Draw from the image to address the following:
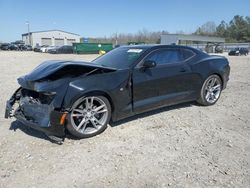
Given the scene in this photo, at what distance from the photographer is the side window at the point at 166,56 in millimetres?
5147

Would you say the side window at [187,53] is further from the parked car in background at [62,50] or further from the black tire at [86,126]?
the parked car in background at [62,50]

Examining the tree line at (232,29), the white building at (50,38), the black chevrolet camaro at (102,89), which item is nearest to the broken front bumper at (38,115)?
the black chevrolet camaro at (102,89)

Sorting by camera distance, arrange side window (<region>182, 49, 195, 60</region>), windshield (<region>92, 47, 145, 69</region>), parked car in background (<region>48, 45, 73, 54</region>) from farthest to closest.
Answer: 1. parked car in background (<region>48, 45, 73, 54</region>)
2. side window (<region>182, 49, 195, 60</region>)
3. windshield (<region>92, 47, 145, 69</region>)

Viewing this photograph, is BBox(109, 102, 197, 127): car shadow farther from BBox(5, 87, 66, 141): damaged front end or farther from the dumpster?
the dumpster

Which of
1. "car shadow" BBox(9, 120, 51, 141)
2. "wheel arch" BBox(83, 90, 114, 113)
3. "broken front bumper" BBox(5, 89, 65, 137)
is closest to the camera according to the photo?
"broken front bumper" BBox(5, 89, 65, 137)

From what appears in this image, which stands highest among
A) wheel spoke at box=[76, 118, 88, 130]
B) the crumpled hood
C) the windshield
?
the windshield

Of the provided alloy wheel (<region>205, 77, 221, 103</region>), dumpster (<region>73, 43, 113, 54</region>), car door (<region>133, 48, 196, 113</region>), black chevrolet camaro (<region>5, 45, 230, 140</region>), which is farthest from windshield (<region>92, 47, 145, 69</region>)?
dumpster (<region>73, 43, 113, 54</region>)

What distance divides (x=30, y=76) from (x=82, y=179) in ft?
7.08

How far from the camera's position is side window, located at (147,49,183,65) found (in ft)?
16.9

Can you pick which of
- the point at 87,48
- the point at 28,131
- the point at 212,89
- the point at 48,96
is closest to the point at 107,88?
the point at 48,96

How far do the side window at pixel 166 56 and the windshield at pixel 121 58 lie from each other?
0.28m

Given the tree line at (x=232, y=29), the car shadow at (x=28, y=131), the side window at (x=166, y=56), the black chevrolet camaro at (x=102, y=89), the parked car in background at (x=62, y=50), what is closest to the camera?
the black chevrolet camaro at (x=102, y=89)

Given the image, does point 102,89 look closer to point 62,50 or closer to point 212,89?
point 212,89

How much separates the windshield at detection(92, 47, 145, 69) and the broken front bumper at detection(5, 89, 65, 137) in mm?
1554
